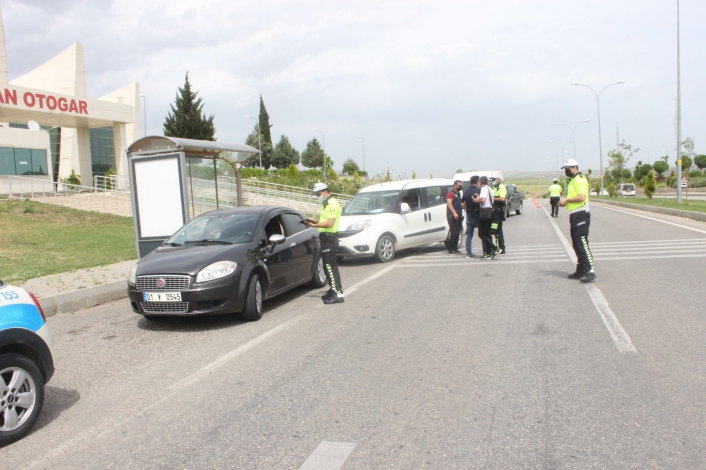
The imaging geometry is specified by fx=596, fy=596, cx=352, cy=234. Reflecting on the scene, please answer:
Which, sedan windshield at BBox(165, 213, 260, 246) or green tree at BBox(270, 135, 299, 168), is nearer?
sedan windshield at BBox(165, 213, 260, 246)

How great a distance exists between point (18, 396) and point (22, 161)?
28876 mm

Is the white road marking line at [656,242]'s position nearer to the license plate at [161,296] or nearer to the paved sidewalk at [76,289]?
the paved sidewalk at [76,289]

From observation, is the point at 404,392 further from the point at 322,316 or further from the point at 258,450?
the point at 322,316

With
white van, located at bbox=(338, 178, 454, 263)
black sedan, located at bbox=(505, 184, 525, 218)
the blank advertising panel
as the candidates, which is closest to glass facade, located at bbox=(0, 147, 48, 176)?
the blank advertising panel

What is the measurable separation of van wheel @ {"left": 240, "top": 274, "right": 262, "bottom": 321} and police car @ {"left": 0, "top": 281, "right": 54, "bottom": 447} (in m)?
3.08

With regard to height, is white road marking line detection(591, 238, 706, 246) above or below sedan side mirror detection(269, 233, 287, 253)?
below

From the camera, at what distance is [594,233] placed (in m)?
18.1

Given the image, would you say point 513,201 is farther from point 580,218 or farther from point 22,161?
point 22,161

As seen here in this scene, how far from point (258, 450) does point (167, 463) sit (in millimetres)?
545

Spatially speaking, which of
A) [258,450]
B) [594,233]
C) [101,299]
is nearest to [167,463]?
[258,450]

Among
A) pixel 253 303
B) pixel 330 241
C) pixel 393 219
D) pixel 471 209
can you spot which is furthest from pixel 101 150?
pixel 253 303

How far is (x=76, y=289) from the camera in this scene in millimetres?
9711

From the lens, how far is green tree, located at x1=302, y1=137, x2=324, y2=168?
87.9 metres

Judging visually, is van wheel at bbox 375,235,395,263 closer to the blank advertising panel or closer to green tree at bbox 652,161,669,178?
the blank advertising panel
